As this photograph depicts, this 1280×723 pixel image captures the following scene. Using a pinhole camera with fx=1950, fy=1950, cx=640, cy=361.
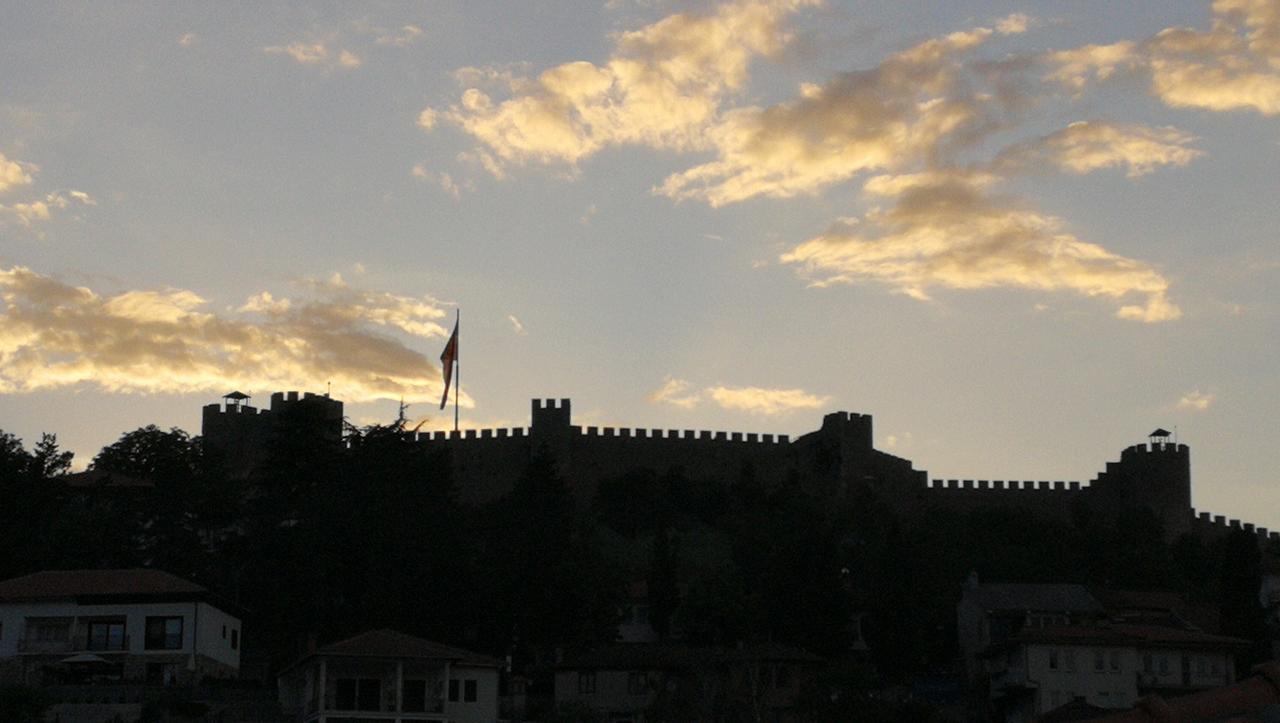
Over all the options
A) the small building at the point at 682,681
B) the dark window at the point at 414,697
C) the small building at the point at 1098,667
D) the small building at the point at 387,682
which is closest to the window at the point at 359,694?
the small building at the point at 387,682

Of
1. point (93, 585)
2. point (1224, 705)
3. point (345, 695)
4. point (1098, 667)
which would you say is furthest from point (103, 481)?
point (1224, 705)

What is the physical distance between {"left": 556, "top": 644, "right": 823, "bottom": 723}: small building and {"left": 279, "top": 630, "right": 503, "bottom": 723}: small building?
4.22 m

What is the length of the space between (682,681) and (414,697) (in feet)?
28.2

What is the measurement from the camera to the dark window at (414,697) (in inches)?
1962

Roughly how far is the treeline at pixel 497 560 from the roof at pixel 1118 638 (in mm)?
3139

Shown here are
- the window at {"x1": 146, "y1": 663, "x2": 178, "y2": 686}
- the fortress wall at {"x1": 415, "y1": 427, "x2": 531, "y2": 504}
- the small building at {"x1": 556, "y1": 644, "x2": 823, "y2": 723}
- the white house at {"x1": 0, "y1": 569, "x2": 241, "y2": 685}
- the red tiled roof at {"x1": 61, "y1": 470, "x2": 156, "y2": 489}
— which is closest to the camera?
the small building at {"x1": 556, "y1": 644, "x2": 823, "y2": 723}

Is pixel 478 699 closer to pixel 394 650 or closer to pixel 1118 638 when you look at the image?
pixel 394 650

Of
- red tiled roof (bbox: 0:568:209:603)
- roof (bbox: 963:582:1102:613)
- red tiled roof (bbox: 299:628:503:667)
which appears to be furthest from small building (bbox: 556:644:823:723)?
red tiled roof (bbox: 0:568:209:603)

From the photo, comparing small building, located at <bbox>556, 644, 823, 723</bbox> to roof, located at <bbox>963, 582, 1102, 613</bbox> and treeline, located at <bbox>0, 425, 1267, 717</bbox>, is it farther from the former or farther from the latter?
roof, located at <bbox>963, 582, 1102, 613</bbox>

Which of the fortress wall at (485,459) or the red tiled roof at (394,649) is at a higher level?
the fortress wall at (485,459)

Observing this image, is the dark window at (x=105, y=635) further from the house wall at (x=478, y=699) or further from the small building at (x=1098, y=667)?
the small building at (x=1098, y=667)

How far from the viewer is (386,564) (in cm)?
5666

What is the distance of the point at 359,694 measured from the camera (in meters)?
49.7

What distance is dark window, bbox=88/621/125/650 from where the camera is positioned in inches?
2162
